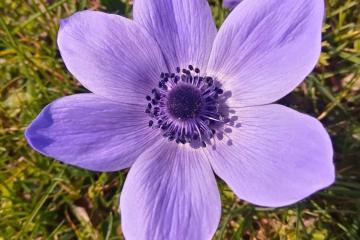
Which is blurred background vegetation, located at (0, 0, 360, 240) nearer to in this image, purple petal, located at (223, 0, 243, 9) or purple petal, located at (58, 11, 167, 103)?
purple petal, located at (223, 0, 243, 9)

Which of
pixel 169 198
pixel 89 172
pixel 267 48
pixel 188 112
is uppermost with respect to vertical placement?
pixel 267 48

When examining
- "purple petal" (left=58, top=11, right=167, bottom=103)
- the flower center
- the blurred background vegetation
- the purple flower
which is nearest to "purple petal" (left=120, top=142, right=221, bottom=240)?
the purple flower

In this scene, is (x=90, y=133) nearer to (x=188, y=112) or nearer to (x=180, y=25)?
(x=188, y=112)

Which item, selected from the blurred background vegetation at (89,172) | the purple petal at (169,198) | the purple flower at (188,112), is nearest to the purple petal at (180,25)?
the purple flower at (188,112)

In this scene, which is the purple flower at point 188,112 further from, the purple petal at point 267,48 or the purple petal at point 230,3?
the purple petal at point 230,3

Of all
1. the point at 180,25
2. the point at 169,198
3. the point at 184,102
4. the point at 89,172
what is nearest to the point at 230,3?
the point at 180,25

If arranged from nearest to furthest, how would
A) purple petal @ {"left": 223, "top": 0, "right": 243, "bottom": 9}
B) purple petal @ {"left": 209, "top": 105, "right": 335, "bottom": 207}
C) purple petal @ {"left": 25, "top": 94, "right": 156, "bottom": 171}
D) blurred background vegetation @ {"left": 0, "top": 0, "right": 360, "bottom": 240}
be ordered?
1. purple petal @ {"left": 209, "top": 105, "right": 335, "bottom": 207}
2. purple petal @ {"left": 25, "top": 94, "right": 156, "bottom": 171}
3. purple petal @ {"left": 223, "top": 0, "right": 243, "bottom": 9}
4. blurred background vegetation @ {"left": 0, "top": 0, "right": 360, "bottom": 240}
